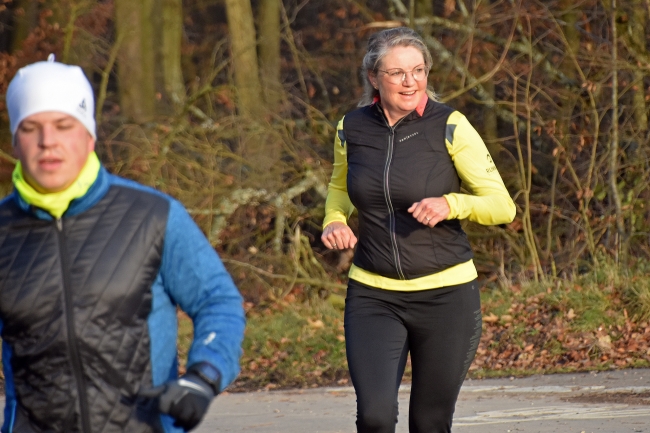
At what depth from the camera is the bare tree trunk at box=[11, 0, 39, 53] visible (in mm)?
17031

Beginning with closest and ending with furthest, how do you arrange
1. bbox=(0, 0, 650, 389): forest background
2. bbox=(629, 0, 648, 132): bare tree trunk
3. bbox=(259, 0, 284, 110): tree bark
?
bbox=(0, 0, 650, 389): forest background
bbox=(629, 0, 648, 132): bare tree trunk
bbox=(259, 0, 284, 110): tree bark

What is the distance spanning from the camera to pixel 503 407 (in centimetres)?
795

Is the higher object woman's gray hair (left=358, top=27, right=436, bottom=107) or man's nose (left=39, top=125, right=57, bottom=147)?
woman's gray hair (left=358, top=27, right=436, bottom=107)

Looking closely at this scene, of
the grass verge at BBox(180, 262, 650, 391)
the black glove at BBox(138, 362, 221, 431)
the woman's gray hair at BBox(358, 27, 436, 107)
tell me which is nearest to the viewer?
the black glove at BBox(138, 362, 221, 431)

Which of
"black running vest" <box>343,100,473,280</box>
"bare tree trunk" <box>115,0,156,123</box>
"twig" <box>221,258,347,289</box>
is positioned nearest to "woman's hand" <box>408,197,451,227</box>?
"black running vest" <box>343,100,473,280</box>

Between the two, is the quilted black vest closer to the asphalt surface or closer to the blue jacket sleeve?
the blue jacket sleeve

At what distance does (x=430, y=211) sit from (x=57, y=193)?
2007mm


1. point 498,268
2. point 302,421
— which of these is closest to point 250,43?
point 498,268

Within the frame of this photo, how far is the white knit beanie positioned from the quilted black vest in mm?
228

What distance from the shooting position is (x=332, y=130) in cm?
1405

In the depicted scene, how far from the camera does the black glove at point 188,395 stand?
7.88 ft

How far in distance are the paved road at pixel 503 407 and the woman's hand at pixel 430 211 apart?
2966mm

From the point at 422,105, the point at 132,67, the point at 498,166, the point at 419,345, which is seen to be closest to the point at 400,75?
the point at 422,105

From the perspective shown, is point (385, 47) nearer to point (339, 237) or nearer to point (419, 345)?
point (339, 237)
